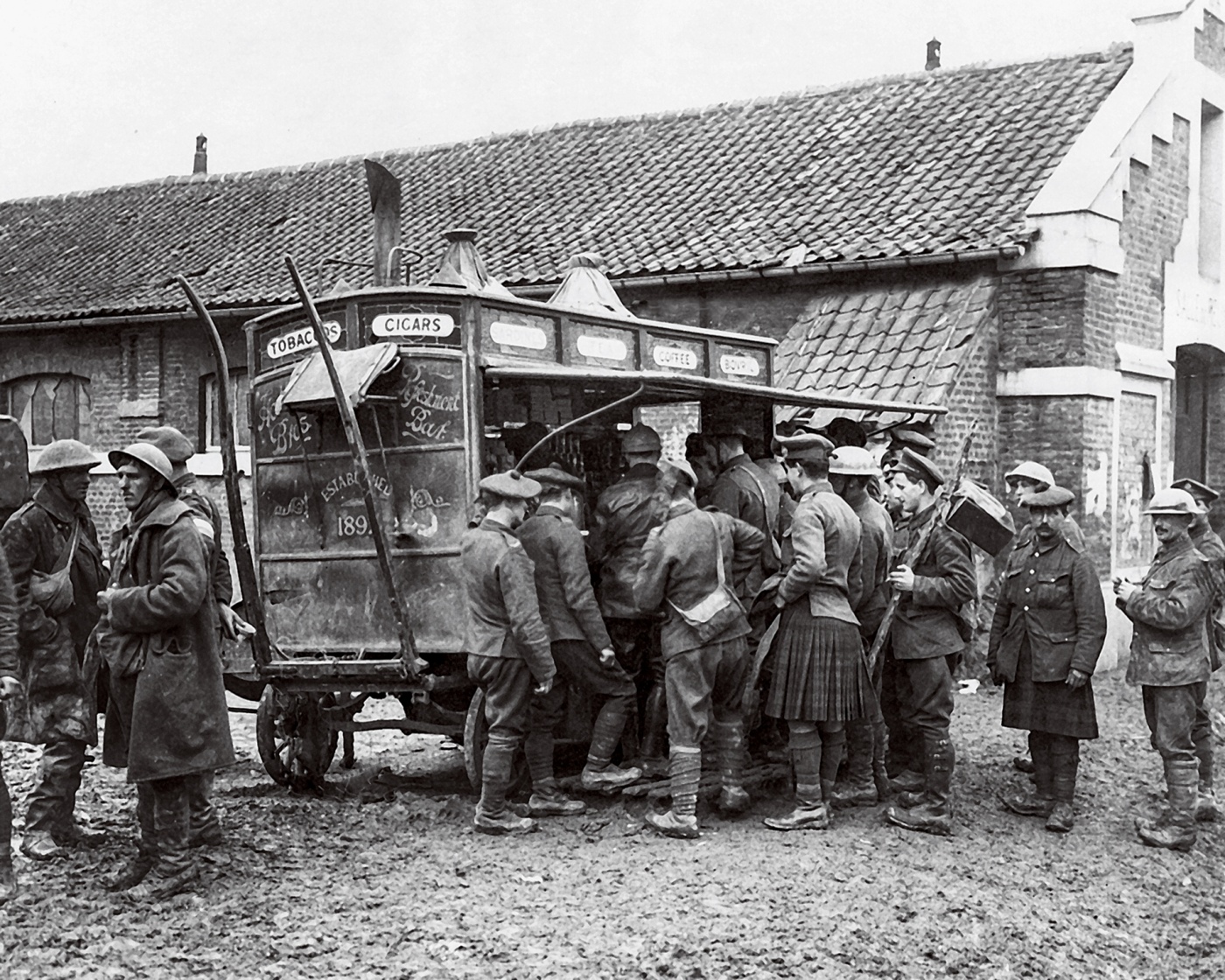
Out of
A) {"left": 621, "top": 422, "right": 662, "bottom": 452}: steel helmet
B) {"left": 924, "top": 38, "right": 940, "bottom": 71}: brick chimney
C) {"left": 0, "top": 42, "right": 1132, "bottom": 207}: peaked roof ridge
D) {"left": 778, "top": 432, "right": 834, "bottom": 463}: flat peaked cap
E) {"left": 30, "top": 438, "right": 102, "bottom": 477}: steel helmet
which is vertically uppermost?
{"left": 924, "top": 38, "right": 940, "bottom": 71}: brick chimney

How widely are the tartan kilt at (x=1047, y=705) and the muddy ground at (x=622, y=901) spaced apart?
1.78 ft

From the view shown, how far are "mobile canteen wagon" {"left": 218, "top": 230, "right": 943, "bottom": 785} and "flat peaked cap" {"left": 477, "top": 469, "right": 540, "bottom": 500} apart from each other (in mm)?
304

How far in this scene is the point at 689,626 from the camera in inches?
283

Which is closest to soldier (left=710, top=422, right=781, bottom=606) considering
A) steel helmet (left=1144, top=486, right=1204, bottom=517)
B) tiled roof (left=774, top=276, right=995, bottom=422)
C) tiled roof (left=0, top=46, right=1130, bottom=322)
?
steel helmet (left=1144, top=486, right=1204, bottom=517)

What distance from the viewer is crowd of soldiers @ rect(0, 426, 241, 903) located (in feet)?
19.2

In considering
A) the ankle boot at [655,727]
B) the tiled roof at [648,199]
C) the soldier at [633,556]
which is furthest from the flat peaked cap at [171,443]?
the tiled roof at [648,199]

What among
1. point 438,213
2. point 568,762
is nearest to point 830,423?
point 568,762

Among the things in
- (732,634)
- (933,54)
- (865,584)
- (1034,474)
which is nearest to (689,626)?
(732,634)

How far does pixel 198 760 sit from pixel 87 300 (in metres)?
14.9

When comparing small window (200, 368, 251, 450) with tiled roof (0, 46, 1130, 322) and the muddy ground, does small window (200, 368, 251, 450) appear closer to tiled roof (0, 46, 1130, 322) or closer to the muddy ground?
tiled roof (0, 46, 1130, 322)

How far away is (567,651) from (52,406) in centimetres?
1474

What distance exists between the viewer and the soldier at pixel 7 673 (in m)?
5.70

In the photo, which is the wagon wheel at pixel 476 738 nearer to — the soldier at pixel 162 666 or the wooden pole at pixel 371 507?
the wooden pole at pixel 371 507

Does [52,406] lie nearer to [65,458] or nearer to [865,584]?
[65,458]
